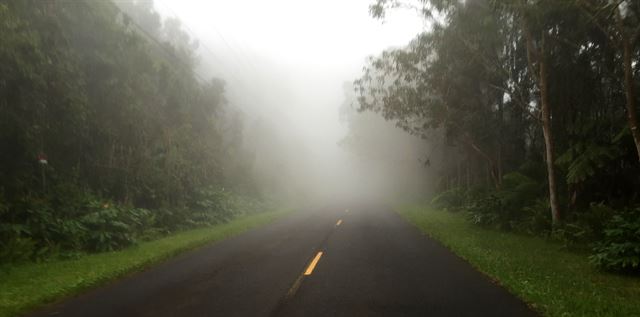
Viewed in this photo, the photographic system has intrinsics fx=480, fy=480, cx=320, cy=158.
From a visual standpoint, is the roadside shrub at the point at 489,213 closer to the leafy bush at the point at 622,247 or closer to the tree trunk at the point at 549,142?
the tree trunk at the point at 549,142

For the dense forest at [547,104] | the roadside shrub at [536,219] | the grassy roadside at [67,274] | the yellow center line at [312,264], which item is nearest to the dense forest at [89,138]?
the grassy roadside at [67,274]

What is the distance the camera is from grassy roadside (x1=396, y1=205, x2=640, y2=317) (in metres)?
6.86

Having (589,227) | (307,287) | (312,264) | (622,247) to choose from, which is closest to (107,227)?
(312,264)

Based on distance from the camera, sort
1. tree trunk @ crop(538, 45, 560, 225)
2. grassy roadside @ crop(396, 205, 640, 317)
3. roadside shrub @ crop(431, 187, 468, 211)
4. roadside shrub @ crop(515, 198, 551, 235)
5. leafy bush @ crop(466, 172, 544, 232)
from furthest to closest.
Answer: roadside shrub @ crop(431, 187, 468, 211)
leafy bush @ crop(466, 172, 544, 232)
roadside shrub @ crop(515, 198, 551, 235)
tree trunk @ crop(538, 45, 560, 225)
grassy roadside @ crop(396, 205, 640, 317)

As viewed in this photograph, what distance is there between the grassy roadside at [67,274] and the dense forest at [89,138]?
106cm

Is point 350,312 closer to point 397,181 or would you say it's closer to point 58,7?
point 58,7

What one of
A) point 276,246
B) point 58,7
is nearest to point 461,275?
point 276,246

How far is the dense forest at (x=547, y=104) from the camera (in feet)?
40.4

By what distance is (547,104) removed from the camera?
15016 millimetres

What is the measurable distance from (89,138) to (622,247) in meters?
16.4

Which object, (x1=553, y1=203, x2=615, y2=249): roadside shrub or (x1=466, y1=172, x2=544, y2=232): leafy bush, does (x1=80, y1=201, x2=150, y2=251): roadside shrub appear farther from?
(x1=553, y1=203, x2=615, y2=249): roadside shrub

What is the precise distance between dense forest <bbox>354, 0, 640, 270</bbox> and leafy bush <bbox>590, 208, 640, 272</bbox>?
2cm

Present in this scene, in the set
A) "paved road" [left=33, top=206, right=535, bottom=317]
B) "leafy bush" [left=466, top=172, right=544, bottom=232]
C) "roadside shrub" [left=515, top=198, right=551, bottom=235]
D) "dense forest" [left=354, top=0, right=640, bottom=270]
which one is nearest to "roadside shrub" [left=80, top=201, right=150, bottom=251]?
"paved road" [left=33, top=206, right=535, bottom=317]

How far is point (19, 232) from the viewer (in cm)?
1213
